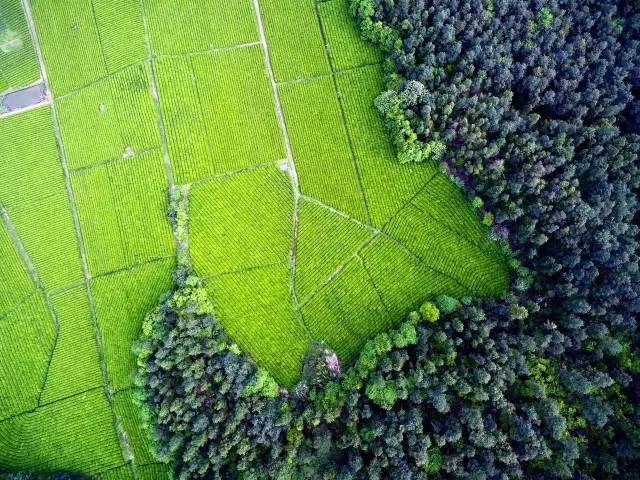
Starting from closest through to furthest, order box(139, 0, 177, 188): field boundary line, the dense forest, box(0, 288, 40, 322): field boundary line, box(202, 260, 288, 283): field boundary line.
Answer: the dense forest < box(202, 260, 288, 283): field boundary line < box(0, 288, 40, 322): field boundary line < box(139, 0, 177, 188): field boundary line

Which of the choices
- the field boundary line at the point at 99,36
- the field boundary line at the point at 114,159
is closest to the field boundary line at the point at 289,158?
the field boundary line at the point at 114,159

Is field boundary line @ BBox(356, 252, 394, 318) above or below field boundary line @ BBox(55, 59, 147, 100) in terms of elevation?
below

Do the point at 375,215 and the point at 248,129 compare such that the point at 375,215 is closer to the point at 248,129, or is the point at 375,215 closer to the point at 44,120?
the point at 248,129

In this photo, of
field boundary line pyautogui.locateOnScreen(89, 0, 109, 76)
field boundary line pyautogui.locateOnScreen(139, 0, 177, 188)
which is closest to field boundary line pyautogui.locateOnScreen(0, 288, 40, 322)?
field boundary line pyautogui.locateOnScreen(139, 0, 177, 188)

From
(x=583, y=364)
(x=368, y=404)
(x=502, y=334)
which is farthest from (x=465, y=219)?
(x=368, y=404)

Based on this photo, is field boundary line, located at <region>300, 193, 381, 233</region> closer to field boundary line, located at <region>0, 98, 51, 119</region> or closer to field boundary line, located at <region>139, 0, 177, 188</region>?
field boundary line, located at <region>139, 0, 177, 188</region>

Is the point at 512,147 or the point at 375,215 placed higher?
the point at 512,147

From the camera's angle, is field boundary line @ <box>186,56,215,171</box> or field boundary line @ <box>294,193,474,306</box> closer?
field boundary line @ <box>294,193,474,306</box>

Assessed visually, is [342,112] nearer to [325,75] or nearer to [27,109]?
[325,75]
